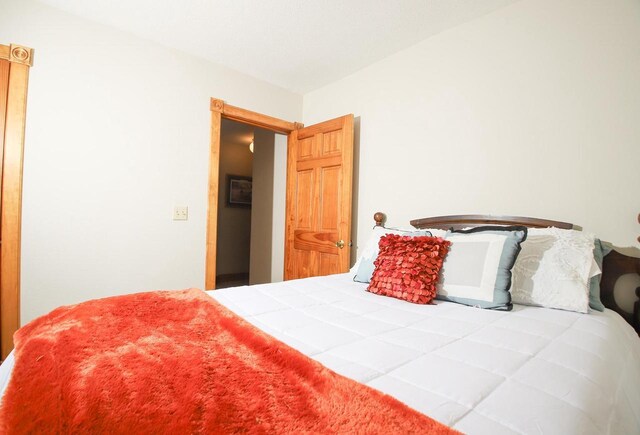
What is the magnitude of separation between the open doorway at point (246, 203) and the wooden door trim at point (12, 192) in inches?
86.3

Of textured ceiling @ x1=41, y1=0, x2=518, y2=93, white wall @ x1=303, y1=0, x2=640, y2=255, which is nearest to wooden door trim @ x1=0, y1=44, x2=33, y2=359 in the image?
textured ceiling @ x1=41, y1=0, x2=518, y2=93

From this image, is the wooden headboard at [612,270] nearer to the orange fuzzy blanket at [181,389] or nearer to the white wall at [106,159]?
the orange fuzzy blanket at [181,389]

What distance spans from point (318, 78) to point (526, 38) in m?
1.75

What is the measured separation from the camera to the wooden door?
104 inches

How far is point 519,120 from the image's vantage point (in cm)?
187

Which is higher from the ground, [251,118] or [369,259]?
[251,118]

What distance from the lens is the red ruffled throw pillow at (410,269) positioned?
4.59 feet

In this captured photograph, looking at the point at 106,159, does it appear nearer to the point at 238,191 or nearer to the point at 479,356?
the point at 479,356

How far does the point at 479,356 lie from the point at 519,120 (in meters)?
1.67

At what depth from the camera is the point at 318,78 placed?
2992mm

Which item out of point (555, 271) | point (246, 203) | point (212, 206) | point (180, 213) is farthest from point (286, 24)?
point (246, 203)

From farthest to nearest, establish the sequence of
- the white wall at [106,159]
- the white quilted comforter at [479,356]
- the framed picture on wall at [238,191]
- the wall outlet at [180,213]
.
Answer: the framed picture on wall at [238,191], the wall outlet at [180,213], the white wall at [106,159], the white quilted comforter at [479,356]

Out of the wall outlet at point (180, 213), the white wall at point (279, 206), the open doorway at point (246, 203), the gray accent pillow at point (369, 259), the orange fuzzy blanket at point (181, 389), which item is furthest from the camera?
the open doorway at point (246, 203)

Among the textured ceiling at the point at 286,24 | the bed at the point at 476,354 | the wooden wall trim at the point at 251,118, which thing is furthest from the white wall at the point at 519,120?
the wooden wall trim at the point at 251,118
